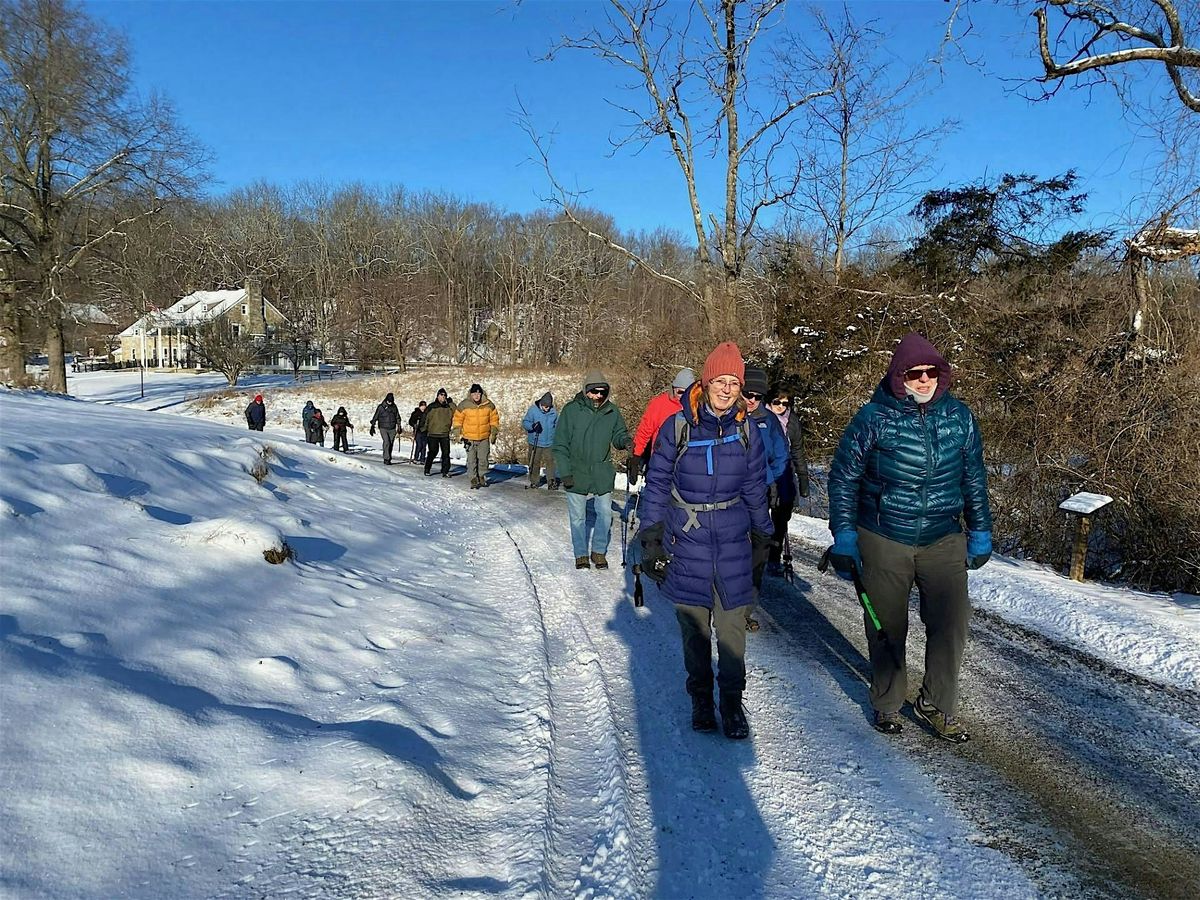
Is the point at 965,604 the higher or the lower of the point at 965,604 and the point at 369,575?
the higher

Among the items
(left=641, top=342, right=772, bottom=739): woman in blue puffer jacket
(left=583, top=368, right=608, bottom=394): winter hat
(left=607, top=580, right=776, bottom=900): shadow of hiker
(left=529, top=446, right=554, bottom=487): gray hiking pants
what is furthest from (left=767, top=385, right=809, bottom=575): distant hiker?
(left=529, top=446, right=554, bottom=487): gray hiking pants

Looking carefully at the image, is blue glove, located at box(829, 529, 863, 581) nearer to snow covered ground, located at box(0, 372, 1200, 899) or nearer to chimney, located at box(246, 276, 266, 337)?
snow covered ground, located at box(0, 372, 1200, 899)

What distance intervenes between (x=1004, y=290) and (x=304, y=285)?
70495mm

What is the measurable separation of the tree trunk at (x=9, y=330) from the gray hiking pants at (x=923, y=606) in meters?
30.1

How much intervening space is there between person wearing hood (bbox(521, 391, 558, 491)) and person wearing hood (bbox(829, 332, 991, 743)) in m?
10.2

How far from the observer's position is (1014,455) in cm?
935

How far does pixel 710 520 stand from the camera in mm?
3660

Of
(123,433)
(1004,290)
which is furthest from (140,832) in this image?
(1004,290)

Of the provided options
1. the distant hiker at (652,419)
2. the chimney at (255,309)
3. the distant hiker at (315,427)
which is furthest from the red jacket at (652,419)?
the chimney at (255,309)

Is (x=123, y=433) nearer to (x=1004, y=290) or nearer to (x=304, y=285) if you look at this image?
(x=1004, y=290)

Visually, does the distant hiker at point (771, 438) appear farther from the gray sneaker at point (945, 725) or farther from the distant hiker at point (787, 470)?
the gray sneaker at point (945, 725)

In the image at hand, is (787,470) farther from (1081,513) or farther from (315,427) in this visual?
(315,427)

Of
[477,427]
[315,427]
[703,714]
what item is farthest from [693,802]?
[315,427]

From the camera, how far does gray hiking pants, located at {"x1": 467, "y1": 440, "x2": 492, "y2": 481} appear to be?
13438 mm
